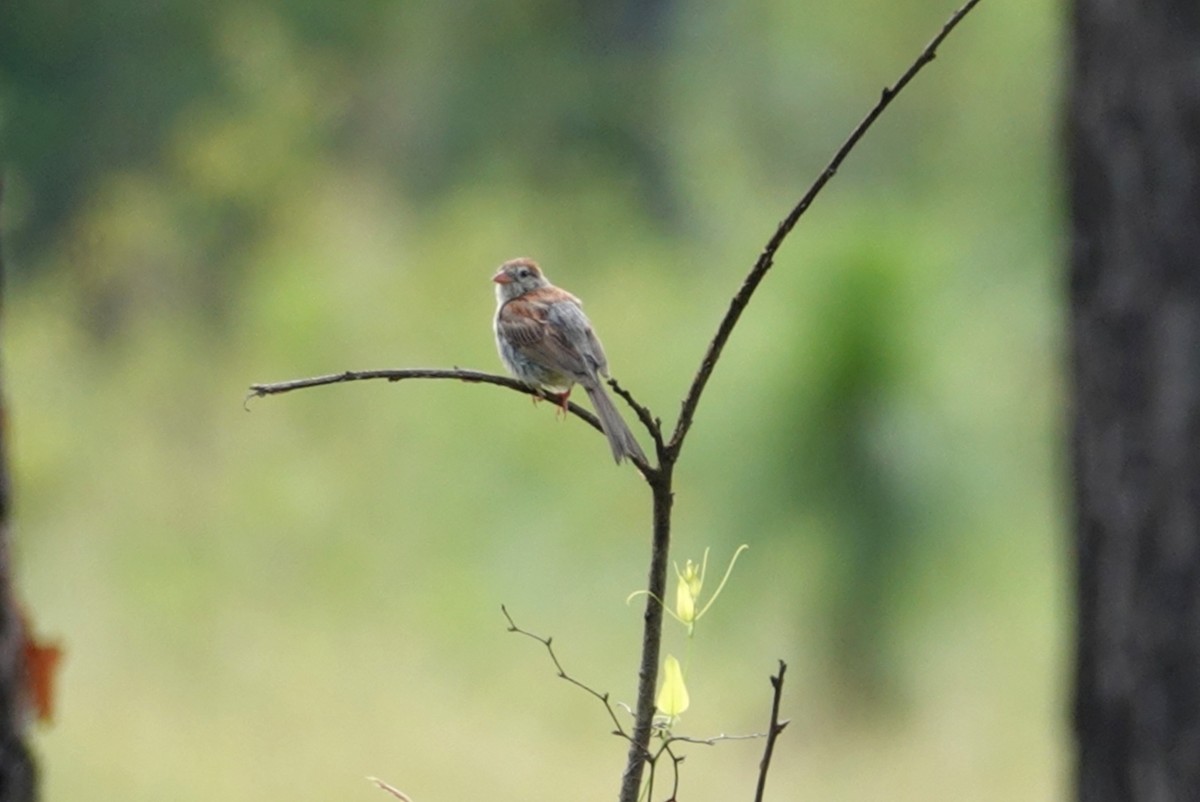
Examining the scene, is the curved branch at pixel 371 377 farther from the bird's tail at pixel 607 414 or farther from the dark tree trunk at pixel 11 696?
the dark tree trunk at pixel 11 696

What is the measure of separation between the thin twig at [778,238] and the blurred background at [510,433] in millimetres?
5154

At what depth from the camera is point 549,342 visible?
13.7ft

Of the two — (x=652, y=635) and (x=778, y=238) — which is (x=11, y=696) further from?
(x=778, y=238)

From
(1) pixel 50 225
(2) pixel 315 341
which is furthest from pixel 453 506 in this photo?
(1) pixel 50 225

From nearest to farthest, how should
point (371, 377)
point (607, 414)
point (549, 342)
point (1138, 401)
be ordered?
point (371, 377) < point (1138, 401) < point (607, 414) < point (549, 342)

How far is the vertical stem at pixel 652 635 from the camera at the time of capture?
Result: 154cm

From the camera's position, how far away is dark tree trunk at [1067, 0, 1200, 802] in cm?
194

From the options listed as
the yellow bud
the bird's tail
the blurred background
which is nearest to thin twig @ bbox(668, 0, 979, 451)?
the yellow bud

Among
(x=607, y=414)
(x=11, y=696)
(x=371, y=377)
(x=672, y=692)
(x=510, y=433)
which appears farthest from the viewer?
(x=510, y=433)

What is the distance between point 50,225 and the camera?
583 inches

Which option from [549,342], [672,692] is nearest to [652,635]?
[672,692]

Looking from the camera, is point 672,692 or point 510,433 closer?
point 672,692

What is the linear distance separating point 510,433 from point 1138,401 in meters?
9.76

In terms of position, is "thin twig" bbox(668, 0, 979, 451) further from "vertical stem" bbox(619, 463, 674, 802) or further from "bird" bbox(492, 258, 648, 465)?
"bird" bbox(492, 258, 648, 465)
